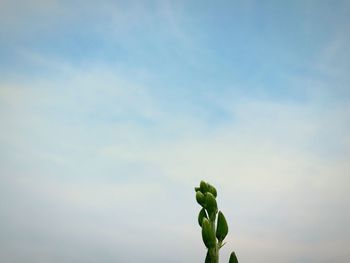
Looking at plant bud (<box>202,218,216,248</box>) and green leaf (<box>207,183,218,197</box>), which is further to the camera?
green leaf (<box>207,183,218,197</box>)

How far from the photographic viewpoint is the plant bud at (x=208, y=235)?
873cm

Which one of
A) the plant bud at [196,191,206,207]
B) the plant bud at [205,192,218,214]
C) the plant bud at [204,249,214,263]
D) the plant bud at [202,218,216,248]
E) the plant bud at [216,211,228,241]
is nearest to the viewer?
the plant bud at [204,249,214,263]

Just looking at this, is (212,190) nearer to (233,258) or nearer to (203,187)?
(203,187)

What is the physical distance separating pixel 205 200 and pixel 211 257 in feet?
5.17

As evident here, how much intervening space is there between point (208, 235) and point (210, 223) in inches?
16.9

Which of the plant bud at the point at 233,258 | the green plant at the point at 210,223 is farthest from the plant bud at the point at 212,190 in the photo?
the plant bud at the point at 233,258

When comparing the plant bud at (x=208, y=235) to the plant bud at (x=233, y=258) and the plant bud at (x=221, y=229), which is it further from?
the plant bud at (x=233, y=258)

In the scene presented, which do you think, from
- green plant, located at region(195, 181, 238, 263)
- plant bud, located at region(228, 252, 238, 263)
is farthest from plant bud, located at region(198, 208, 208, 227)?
plant bud, located at region(228, 252, 238, 263)

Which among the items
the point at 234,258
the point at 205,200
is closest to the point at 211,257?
the point at 234,258

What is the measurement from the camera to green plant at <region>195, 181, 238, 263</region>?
28.6 ft

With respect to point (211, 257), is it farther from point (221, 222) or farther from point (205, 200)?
point (205, 200)

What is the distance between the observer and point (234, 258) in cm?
880

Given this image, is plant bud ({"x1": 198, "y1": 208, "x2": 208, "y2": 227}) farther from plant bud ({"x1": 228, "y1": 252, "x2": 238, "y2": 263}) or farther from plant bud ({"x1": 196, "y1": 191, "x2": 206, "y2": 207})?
plant bud ({"x1": 228, "y1": 252, "x2": 238, "y2": 263})

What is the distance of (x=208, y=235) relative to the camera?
8781 mm
